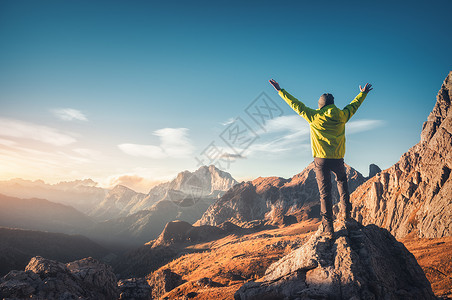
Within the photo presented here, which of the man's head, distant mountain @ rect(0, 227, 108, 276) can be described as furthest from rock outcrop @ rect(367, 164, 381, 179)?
distant mountain @ rect(0, 227, 108, 276)

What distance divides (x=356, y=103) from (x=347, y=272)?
4.64 meters

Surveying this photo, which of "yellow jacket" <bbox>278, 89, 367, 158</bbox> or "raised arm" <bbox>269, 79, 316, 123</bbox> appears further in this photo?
"raised arm" <bbox>269, 79, 316, 123</bbox>

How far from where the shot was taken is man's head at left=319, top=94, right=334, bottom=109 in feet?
20.5

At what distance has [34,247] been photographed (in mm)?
86188

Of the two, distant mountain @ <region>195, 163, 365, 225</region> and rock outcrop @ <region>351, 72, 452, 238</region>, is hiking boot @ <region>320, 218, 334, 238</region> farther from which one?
distant mountain @ <region>195, 163, 365, 225</region>

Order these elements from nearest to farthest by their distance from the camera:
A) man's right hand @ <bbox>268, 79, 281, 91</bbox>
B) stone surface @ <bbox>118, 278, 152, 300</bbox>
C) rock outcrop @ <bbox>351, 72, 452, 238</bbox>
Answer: man's right hand @ <bbox>268, 79, 281, 91</bbox> < stone surface @ <bbox>118, 278, 152, 300</bbox> < rock outcrop @ <bbox>351, 72, 452, 238</bbox>

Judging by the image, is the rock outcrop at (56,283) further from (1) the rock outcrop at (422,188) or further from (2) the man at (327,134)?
(1) the rock outcrop at (422,188)

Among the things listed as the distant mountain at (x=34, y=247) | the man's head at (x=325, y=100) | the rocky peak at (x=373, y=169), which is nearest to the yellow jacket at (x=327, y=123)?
the man's head at (x=325, y=100)

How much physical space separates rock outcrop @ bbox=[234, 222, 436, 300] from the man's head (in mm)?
4140

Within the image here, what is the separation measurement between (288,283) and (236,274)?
20.5 m

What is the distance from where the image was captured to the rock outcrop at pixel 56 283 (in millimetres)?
7961

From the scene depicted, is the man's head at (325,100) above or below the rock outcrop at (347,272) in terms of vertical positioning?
above

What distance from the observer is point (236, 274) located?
23.8 metres

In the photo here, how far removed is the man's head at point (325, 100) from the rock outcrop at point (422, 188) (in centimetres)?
4934
